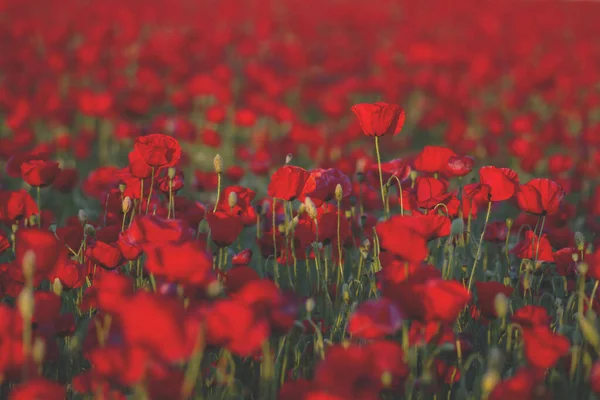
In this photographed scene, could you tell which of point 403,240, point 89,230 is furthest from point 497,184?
point 89,230

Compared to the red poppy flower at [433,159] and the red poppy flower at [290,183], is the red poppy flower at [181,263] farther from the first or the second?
the red poppy flower at [433,159]

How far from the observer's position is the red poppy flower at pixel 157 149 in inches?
78.5

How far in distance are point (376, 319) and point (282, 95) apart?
4.44 meters

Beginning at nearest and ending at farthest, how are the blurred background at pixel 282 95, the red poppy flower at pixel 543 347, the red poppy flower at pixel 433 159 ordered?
1. the red poppy flower at pixel 543 347
2. the red poppy flower at pixel 433 159
3. the blurred background at pixel 282 95

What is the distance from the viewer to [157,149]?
2.00 metres

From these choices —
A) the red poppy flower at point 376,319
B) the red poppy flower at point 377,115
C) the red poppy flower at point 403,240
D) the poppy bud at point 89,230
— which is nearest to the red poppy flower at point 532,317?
the red poppy flower at point 403,240

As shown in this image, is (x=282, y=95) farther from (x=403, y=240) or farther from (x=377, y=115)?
(x=403, y=240)

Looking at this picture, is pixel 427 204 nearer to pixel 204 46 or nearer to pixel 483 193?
pixel 483 193

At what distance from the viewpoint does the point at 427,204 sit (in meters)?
2.09

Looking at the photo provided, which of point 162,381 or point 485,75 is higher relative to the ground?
point 162,381

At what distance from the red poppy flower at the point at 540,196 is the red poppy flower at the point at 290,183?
0.57m

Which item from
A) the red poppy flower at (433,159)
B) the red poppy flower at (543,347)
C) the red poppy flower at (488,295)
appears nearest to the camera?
the red poppy flower at (543,347)

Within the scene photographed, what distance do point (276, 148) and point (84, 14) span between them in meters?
5.26

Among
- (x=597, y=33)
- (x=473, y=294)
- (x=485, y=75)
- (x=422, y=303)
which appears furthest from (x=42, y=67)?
(x=597, y=33)
